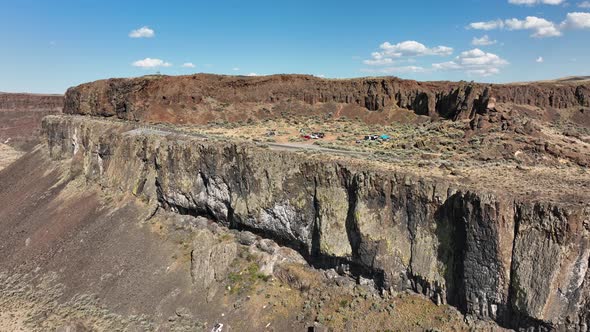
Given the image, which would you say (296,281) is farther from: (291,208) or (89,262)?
(89,262)

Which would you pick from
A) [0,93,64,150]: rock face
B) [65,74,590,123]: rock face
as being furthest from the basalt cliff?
[0,93,64,150]: rock face

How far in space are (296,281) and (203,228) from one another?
10.1 m

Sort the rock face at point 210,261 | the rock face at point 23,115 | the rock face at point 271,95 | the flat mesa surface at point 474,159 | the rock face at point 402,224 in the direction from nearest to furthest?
the rock face at point 402,224 → the flat mesa surface at point 474,159 → the rock face at point 210,261 → the rock face at point 271,95 → the rock face at point 23,115

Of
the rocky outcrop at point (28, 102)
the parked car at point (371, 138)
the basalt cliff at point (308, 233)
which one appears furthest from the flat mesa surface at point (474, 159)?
the rocky outcrop at point (28, 102)

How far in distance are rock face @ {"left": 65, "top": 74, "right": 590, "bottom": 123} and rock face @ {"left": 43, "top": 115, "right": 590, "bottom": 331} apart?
26.6m

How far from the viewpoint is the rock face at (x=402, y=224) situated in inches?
678

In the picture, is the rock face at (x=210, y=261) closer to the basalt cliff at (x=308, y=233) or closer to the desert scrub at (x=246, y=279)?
the basalt cliff at (x=308, y=233)

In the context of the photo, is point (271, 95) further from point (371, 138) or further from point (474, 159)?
point (474, 159)

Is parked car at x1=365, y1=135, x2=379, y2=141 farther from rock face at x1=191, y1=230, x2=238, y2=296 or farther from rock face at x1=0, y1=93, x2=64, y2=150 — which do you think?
rock face at x1=0, y1=93, x2=64, y2=150

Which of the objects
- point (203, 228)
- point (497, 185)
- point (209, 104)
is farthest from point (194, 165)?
point (209, 104)

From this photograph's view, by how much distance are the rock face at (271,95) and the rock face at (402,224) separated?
1048 inches

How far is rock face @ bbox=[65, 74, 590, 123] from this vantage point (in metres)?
55.1

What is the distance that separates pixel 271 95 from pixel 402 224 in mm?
46867

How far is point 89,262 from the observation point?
30.5m
